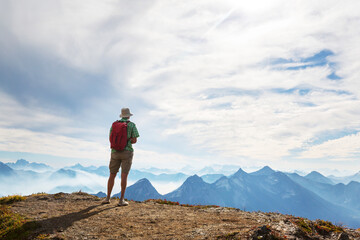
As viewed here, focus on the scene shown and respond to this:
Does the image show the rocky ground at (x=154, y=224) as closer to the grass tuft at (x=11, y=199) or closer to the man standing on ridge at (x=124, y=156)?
the grass tuft at (x=11, y=199)

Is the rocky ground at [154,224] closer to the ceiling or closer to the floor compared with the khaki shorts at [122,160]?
closer to the floor

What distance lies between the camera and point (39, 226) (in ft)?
26.8

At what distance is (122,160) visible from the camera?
38.3 feet

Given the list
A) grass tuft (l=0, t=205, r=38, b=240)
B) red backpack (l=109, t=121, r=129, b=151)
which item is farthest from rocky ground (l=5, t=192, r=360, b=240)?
red backpack (l=109, t=121, r=129, b=151)

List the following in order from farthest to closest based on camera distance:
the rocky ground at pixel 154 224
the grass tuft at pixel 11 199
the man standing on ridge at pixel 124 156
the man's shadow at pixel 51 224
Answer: the grass tuft at pixel 11 199
the man standing on ridge at pixel 124 156
the man's shadow at pixel 51 224
the rocky ground at pixel 154 224

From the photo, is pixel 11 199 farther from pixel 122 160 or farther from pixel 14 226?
pixel 122 160

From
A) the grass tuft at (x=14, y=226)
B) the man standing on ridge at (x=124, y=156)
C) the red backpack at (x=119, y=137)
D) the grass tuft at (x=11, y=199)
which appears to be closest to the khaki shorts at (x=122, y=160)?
the man standing on ridge at (x=124, y=156)

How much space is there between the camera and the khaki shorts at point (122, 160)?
37.8 feet

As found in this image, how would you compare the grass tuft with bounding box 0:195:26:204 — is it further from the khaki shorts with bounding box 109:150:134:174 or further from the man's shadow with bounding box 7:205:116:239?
the khaki shorts with bounding box 109:150:134:174

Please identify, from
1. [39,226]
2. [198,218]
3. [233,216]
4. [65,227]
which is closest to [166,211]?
[198,218]

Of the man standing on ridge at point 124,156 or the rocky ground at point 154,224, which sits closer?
the rocky ground at point 154,224

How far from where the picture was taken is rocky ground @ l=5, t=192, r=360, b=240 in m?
7.34

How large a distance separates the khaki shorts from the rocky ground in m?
2.11

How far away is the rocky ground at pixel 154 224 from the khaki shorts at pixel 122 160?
2106 millimetres
